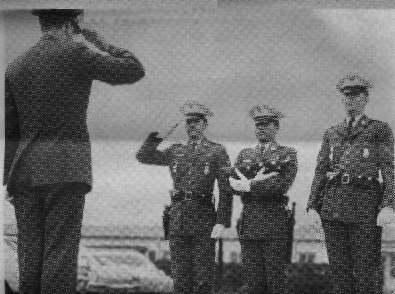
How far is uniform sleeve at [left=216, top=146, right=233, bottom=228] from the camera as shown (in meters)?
4.47

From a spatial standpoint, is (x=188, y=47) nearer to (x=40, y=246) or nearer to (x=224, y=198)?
(x=224, y=198)

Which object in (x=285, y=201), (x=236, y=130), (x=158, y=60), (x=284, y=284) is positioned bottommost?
(x=284, y=284)

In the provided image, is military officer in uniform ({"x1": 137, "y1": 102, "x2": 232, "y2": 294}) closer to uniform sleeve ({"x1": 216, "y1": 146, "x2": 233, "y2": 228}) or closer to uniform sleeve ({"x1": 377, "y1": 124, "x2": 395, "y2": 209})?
uniform sleeve ({"x1": 216, "y1": 146, "x2": 233, "y2": 228})

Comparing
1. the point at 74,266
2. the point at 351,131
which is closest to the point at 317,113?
the point at 351,131

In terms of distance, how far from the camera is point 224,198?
4477 mm

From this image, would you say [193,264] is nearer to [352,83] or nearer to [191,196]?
[191,196]

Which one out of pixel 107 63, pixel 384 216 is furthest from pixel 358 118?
pixel 107 63

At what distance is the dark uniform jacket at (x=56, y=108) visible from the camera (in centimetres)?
444

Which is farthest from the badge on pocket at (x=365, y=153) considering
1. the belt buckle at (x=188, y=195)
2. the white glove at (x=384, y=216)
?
the belt buckle at (x=188, y=195)

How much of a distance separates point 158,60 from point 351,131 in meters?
1.20

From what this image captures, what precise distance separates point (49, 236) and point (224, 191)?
1014 millimetres

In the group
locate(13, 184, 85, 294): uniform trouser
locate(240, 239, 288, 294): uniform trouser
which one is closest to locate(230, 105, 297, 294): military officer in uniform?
locate(240, 239, 288, 294): uniform trouser

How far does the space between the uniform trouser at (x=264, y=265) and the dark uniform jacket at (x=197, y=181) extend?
8.1 inches

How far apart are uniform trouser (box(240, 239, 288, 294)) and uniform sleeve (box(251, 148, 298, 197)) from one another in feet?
0.91
